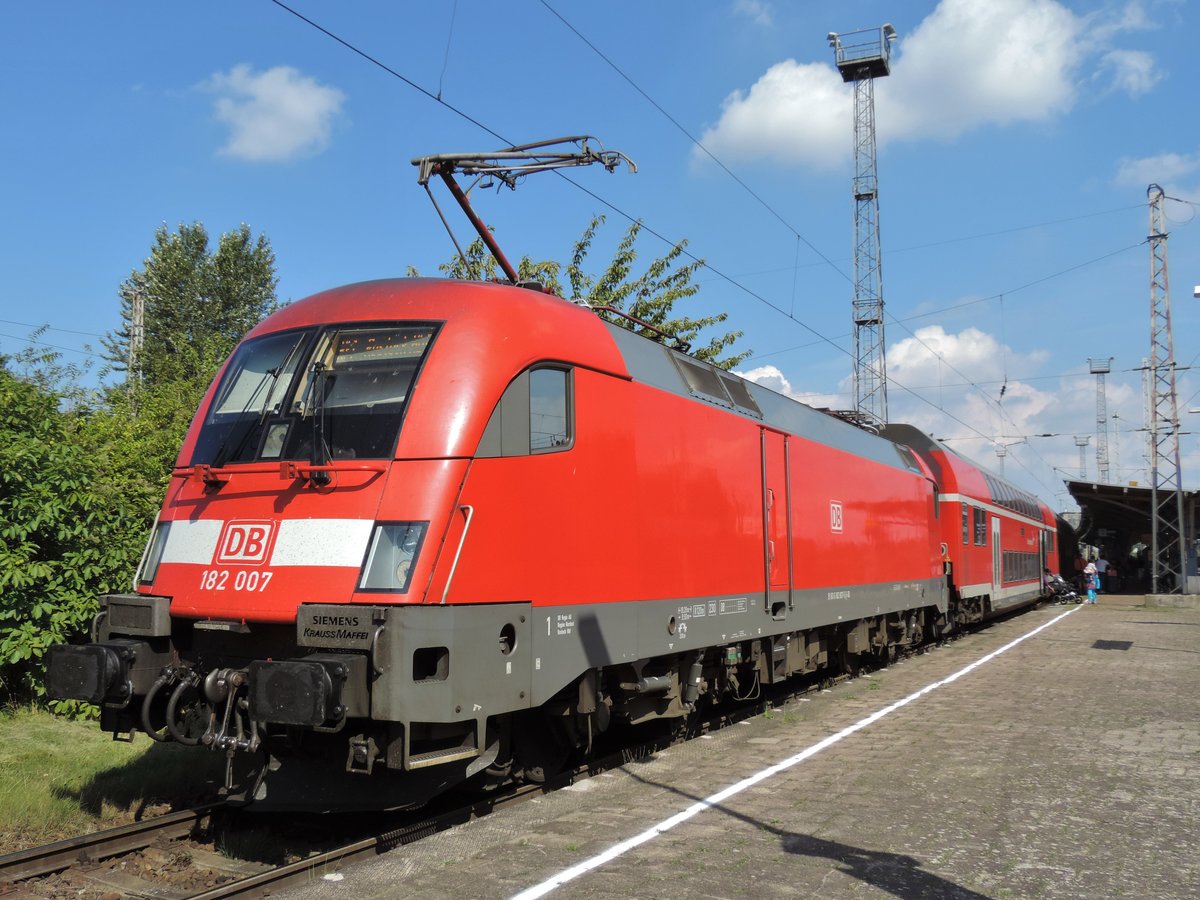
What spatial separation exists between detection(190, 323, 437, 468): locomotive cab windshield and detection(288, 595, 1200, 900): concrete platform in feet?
8.00

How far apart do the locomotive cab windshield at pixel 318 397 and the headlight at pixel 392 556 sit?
0.53 meters

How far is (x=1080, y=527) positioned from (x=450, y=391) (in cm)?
4874

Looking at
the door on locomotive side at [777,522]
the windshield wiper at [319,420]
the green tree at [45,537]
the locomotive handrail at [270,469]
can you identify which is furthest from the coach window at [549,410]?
the green tree at [45,537]

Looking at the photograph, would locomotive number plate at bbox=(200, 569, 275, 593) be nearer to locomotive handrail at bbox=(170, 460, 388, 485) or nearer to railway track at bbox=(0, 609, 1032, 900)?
locomotive handrail at bbox=(170, 460, 388, 485)

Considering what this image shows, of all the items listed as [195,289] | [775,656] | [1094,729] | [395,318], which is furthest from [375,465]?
[195,289]

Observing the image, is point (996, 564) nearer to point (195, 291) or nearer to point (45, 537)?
point (45, 537)

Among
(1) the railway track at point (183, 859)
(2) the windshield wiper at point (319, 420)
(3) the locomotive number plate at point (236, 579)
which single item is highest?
(2) the windshield wiper at point (319, 420)

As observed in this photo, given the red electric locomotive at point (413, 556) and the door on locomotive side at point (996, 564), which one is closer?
the red electric locomotive at point (413, 556)

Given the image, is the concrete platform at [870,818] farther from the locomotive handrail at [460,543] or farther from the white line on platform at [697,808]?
the locomotive handrail at [460,543]

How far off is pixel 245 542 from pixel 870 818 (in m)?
4.22

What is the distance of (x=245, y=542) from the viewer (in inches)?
227

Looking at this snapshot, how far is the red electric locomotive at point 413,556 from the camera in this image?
5254mm

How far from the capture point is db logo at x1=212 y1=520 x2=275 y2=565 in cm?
567

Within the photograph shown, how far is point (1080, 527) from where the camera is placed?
156 feet
